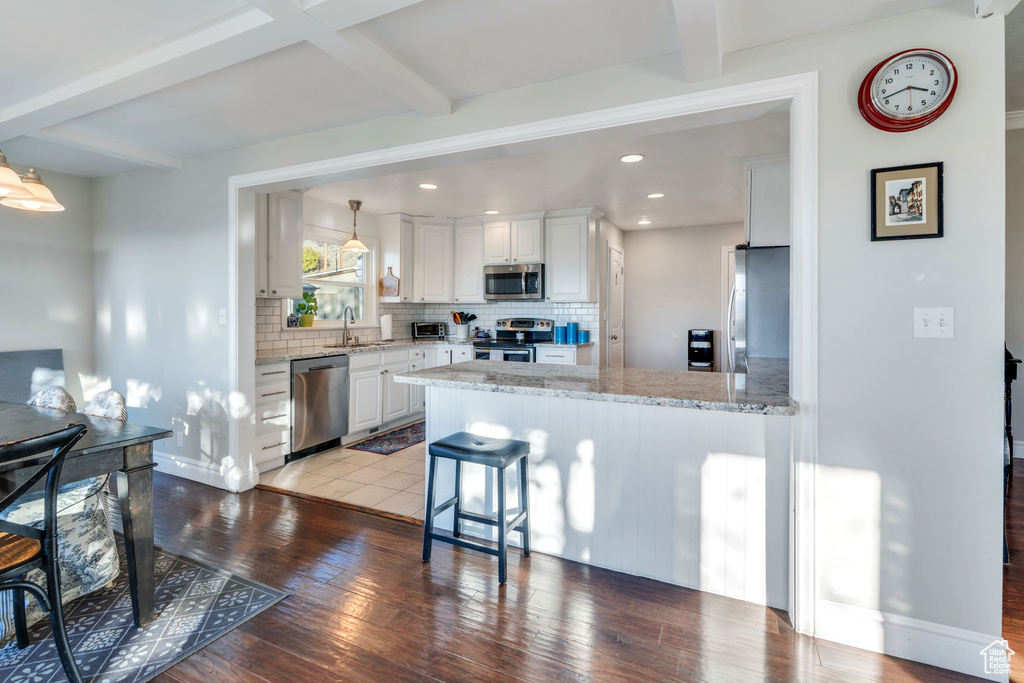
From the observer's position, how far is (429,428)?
2781 mm

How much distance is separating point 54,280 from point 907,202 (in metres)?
5.45

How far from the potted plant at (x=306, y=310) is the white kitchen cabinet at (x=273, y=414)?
882 millimetres

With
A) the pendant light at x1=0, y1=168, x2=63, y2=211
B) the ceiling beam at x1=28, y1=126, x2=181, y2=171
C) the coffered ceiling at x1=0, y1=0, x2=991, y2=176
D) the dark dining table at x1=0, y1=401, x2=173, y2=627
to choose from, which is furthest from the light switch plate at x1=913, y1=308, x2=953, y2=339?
the ceiling beam at x1=28, y1=126, x2=181, y2=171

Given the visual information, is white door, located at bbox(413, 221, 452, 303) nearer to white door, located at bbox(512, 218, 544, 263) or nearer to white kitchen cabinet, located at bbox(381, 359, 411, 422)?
white door, located at bbox(512, 218, 544, 263)

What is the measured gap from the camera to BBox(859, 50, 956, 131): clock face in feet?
5.43

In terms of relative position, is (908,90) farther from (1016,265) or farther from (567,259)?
(567,259)

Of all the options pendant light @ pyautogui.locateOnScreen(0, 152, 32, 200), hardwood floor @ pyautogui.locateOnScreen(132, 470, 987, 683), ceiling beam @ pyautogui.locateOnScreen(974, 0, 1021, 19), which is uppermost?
ceiling beam @ pyautogui.locateOnScreen(974, 0, 1021, 19)

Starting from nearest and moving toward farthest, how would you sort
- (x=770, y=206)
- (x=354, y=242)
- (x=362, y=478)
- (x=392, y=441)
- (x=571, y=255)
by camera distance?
(x=770, y=206)
(x=362, y=478)
(x=354, y=242)
(x=392, y=441)
(x=571, y=255)

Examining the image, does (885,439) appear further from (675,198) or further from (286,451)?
(286,451)

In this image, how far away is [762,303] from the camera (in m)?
3.25

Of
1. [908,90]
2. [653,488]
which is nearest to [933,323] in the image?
[908,90]

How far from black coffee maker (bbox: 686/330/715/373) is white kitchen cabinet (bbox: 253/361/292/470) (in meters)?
4.78

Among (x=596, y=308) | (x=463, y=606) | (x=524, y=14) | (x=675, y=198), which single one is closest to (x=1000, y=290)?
Answer: (x=524, y=14)

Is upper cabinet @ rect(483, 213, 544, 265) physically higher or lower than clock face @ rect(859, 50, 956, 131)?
higher
